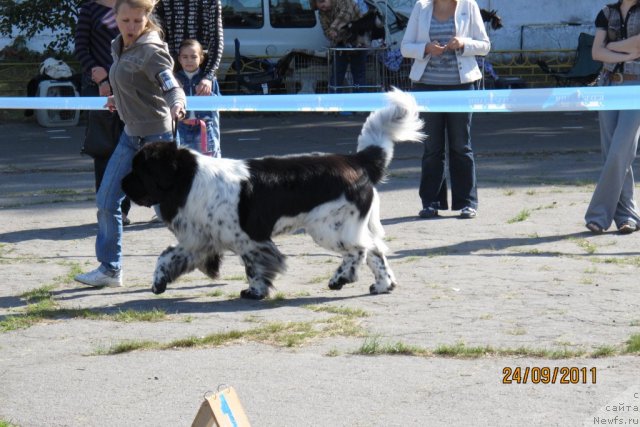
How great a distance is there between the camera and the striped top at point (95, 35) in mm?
9117

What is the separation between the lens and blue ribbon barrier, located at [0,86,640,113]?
782cm

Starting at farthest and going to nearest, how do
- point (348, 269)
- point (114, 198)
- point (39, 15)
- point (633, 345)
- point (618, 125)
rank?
point (39, 15), point (618, 125), point (114, 198), point (348, 269), point (633, 345)

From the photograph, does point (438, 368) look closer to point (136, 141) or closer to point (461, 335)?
point (461, 335)

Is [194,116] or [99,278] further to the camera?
[194,116]

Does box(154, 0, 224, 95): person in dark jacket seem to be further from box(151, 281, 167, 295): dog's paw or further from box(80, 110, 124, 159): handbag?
box(151, 281, 167, 295): dog's paw

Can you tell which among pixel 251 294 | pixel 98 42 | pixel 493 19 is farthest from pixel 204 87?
pixel 493 19

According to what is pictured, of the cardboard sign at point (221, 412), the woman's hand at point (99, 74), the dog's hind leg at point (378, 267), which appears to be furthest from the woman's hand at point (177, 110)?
the cardboard sign at point (221, 412)

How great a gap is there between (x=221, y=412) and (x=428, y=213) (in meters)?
6.28

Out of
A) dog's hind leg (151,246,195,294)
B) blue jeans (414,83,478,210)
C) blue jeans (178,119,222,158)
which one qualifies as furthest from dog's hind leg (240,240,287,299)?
blue jeans (414,83,478,210)

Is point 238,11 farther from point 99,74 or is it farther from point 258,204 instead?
point 258,204
